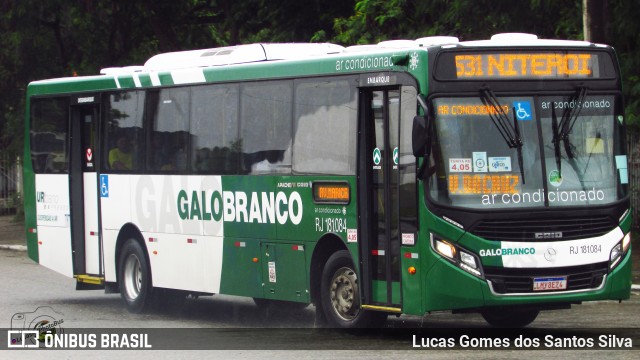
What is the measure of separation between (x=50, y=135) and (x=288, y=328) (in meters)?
6.33

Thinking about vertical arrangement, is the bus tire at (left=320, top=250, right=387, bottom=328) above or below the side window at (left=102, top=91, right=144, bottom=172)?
below

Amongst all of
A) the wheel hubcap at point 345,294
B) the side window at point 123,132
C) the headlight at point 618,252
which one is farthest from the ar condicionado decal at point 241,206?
the headlight at point 618,252

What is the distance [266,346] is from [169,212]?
178 inches

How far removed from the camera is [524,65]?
12.7 m

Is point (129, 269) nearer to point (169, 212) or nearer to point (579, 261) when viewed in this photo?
point (169, 212)

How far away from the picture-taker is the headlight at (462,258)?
12195 mm

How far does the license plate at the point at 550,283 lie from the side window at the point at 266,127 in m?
3.41

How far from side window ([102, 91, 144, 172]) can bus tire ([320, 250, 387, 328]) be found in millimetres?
4567

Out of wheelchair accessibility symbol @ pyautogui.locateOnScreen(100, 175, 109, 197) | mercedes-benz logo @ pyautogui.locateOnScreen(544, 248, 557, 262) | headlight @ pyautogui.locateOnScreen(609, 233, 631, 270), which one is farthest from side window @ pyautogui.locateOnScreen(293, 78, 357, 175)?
wheelchair accessibility symbol @ pyautogui.locateOnScreen(100, 175, 109, 197)

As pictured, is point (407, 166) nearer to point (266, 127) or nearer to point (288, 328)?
point (266, 127)

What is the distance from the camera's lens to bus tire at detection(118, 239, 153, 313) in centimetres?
1741

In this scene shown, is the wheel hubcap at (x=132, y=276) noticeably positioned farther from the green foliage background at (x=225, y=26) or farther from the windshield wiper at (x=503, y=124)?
the green foliage background at (x=225, y=26)

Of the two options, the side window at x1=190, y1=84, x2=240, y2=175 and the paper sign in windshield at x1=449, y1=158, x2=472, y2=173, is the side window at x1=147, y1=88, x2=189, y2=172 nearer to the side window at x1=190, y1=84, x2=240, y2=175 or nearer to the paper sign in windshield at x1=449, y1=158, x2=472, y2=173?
the side window at x1=190, y1=84, x2=240, y2=175

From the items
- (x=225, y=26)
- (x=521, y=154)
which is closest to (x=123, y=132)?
(x=521, y=154)
